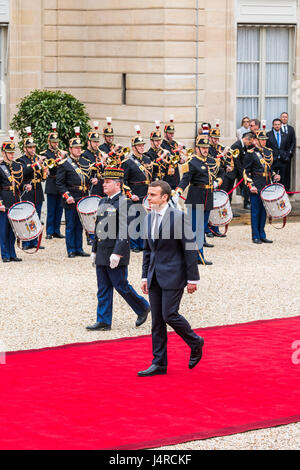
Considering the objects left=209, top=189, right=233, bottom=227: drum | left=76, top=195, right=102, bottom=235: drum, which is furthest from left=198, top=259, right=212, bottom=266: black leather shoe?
left=76, top=195, right=102, bottom=235: drum

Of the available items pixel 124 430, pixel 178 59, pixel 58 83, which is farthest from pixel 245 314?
pixel 58 83

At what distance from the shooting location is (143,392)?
9586 mm

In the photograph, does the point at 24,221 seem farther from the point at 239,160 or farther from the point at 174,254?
the point at 174,254

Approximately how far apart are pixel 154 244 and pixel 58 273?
532cm

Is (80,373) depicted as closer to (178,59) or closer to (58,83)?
(178,59)

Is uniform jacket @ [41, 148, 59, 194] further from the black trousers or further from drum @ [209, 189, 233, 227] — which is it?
the black trousers

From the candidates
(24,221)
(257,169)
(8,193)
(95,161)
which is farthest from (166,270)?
(257,169)

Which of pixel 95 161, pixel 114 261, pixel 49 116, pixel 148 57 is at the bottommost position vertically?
pixel 114 261

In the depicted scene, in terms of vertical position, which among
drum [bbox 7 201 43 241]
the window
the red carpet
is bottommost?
the red carpet

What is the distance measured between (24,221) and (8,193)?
0.96 meters

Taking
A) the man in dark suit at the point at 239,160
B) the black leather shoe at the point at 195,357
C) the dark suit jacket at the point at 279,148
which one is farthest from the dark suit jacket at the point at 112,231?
the dark suit jacket at the point at 279,148

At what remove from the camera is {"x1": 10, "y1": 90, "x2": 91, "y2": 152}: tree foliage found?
67.2 feet

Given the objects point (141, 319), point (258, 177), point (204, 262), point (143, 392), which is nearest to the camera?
point (143, 392)

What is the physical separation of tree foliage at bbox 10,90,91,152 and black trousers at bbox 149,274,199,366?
10287 mm
